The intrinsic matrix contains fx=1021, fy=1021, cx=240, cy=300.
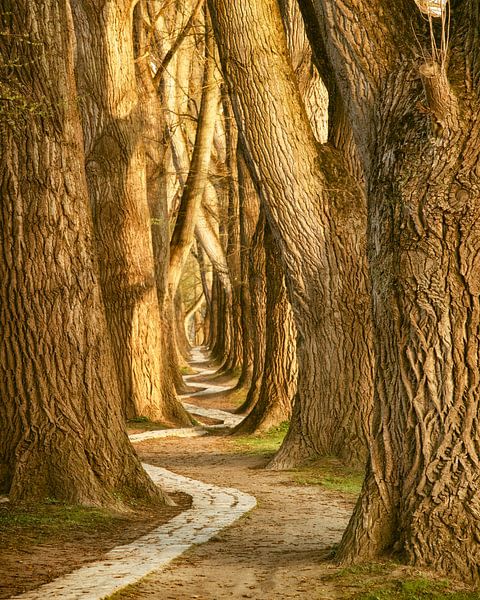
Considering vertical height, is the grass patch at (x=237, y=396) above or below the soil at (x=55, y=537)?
above

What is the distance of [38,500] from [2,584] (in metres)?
2.69

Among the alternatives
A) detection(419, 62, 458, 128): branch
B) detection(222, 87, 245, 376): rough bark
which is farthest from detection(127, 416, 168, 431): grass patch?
detection(419, 62, 458, 128): branch

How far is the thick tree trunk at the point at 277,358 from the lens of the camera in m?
15.6

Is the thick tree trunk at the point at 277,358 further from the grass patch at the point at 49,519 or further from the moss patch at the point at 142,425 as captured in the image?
the grass patch at the point at 49,519

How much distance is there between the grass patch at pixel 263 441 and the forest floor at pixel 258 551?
1.95 meters

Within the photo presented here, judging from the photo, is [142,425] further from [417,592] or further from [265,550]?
[417,592]

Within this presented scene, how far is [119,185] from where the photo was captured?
16.9m

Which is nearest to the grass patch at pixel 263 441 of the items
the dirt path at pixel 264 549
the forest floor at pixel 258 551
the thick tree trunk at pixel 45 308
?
the dirt path at pixel 264 549

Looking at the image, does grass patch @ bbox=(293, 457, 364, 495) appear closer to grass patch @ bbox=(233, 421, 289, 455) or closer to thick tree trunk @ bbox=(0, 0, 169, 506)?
grass patch @ bbox=(233, 421, 289, 455)

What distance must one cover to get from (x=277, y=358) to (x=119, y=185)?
3.97m

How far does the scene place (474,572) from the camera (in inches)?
231

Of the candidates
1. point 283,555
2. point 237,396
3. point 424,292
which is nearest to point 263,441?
point 283,555

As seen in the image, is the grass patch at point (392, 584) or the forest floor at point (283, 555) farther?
the forest floor at point (283, 555)

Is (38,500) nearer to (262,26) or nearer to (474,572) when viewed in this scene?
(474,572)
